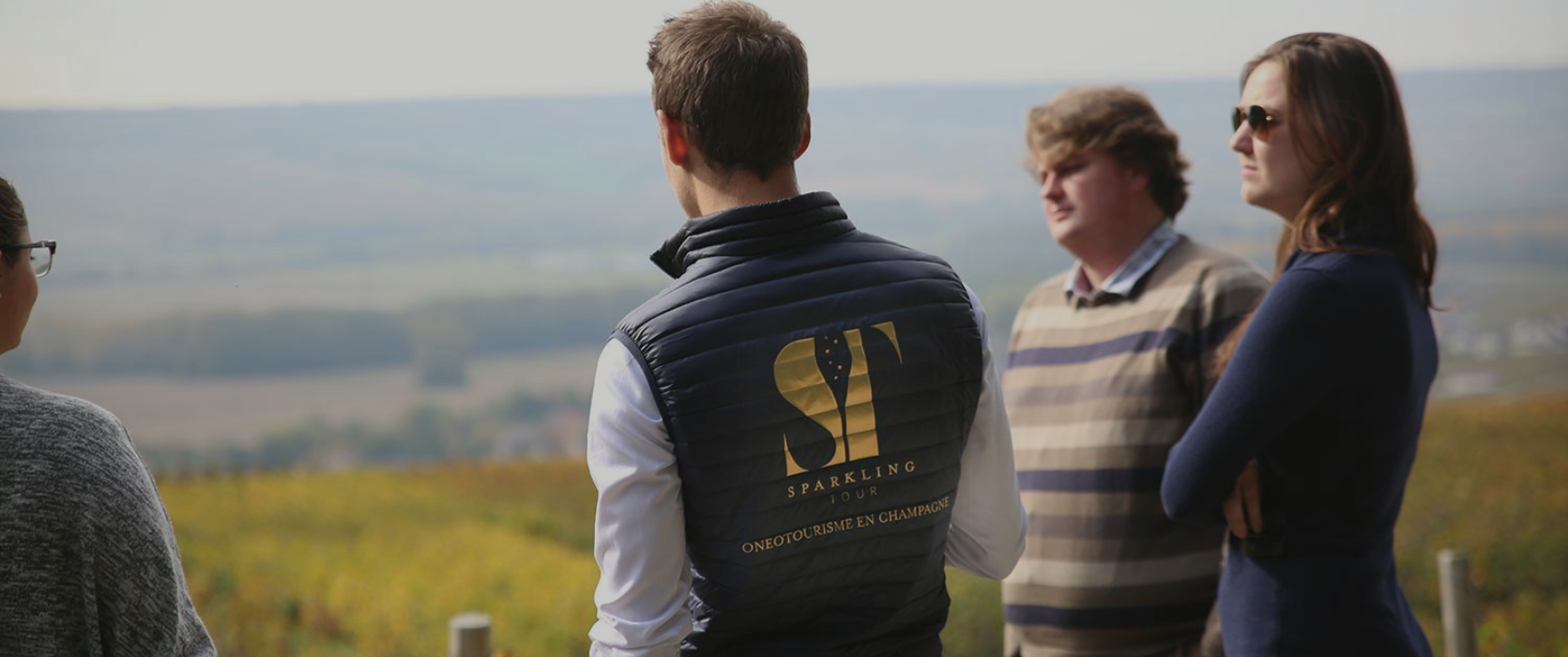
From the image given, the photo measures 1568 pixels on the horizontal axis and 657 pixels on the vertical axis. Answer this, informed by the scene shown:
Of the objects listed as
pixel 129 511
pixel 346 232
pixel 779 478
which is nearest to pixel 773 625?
pixel 779 478

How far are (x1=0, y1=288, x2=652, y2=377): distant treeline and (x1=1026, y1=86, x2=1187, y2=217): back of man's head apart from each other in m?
8.84

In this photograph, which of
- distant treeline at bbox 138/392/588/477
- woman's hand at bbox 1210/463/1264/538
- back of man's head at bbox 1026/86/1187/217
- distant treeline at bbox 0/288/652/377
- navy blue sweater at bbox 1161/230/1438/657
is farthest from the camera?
distant treeline at bbox 138/392/588/477

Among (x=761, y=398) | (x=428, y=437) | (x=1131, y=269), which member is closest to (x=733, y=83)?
(x=761, y=398)

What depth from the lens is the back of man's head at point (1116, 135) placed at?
2.79m

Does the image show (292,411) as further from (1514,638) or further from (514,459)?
(1514,638)

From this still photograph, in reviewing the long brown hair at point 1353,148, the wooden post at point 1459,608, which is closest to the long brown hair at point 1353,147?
the long brown hair at point 1353,148

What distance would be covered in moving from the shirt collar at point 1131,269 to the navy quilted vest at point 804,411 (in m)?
1.25

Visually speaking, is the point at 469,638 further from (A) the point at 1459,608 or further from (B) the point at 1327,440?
(A) the point at 1459,608

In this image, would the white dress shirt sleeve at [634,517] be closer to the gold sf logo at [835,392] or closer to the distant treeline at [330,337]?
the gold sf logo at [835,392]

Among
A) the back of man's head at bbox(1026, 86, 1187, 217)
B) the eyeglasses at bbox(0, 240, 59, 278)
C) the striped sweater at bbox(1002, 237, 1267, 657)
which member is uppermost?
the back of man's head at bbox(1026, 86, 1187, 217)

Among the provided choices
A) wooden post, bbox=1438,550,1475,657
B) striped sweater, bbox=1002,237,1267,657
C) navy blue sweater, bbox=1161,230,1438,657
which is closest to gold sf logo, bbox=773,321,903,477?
navy blue sweater, bbox=1161,230,1438,657

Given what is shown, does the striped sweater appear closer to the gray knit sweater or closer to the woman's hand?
the woman's hand

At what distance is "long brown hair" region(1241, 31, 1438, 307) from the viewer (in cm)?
190

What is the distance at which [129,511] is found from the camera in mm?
1413
